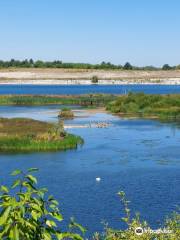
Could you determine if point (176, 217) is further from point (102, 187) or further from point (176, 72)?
point (176, 72)

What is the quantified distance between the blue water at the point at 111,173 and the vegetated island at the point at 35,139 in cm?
137

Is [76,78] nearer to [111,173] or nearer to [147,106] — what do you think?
[147,106]

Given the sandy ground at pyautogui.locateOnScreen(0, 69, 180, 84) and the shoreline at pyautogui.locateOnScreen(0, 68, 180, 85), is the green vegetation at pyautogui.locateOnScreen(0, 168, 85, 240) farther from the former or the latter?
the sandy ground at pyautogui.locateOnScreen(0, 69, 180, 84)

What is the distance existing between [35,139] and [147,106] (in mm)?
37488

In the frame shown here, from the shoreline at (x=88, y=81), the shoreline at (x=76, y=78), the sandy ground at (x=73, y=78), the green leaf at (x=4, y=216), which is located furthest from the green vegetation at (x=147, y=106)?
the sandy ground at (x=73, y=78)

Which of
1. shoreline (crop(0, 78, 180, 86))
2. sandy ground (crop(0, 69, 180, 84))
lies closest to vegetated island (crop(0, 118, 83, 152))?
sandy ground (crop(0, 69, 180, 84))

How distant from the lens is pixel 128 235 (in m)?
7.56

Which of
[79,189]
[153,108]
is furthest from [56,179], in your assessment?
[153,108]

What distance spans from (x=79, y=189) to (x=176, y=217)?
21.7 meters

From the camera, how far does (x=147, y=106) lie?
81.2 metres

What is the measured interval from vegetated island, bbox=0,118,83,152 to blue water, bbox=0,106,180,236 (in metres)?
1.37

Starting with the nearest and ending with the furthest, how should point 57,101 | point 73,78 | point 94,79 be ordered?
1. point 57,101
2. point 94,79
3. point 73,78

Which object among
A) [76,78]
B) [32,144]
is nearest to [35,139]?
[32,144]

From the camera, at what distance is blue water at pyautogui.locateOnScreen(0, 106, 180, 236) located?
25.7 m
